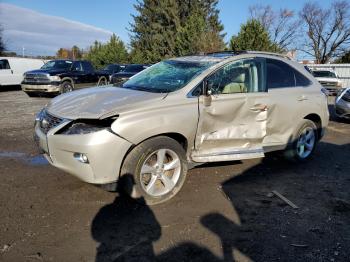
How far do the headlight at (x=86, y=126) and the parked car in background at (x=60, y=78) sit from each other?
40.3 feet

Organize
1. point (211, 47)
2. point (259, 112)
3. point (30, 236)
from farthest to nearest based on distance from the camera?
1. point (211, 47)
2. point (259, 112)
3. point (30, 236)

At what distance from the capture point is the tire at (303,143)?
583 cm

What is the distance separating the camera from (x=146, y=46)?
4400 cm

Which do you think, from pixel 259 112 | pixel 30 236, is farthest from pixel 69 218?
pixel 259 112

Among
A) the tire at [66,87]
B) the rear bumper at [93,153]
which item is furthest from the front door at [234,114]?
the tire at [66,87]

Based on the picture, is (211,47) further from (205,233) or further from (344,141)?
(205,233)

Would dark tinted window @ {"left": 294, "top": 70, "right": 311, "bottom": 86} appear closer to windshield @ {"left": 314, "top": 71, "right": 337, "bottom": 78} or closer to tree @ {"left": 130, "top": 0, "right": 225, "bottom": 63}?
windshield @ {"left": 314, "top": 71, "right": 337, "bottom": 78}

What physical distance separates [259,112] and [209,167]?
1218 mm

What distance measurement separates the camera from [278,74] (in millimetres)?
→ 5555

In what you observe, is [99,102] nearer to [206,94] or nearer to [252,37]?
[206,94]

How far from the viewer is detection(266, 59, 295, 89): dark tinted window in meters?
5.38

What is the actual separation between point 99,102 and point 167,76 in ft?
3.99

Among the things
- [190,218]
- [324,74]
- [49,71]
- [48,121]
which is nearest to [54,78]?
[49,71]

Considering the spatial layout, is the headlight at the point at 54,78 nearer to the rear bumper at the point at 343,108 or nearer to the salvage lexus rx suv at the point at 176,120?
the salvage lexus rx suv at the point at 176,120
